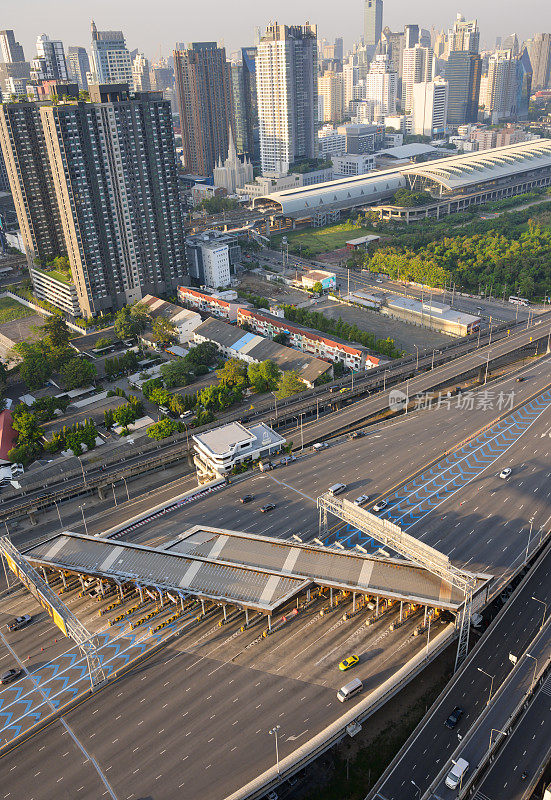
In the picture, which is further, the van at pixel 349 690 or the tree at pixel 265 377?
the tree at pixel 265 377

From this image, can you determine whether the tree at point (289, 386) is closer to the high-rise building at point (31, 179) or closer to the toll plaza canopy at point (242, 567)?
the toll plaza canopy at point (242, 567)

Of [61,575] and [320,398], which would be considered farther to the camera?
[320,398]

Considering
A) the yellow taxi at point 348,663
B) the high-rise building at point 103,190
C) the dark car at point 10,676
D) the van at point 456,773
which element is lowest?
the van at point 456,773

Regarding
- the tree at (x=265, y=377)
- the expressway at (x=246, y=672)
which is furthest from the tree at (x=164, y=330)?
the expressway at (x=246, y=672)

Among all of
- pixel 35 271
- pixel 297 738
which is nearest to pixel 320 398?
pixel 297 738

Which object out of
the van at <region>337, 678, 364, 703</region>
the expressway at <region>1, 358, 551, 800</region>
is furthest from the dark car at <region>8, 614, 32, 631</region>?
the van at <region>337, 678, 364, 703</region>

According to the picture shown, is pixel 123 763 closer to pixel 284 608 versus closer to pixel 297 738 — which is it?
pixel 297 738
